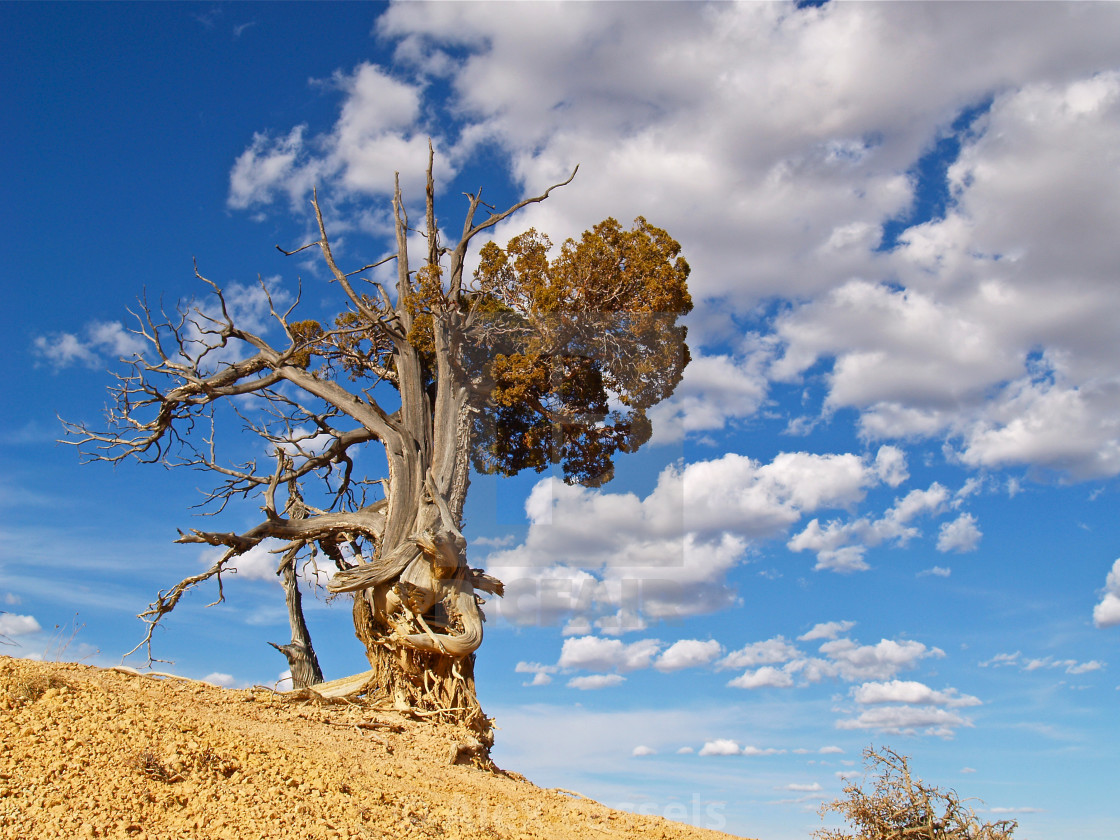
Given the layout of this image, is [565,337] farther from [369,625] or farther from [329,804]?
[329,804]

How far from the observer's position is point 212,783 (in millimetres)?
6793

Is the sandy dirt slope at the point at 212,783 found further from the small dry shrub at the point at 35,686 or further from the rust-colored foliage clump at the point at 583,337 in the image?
the rust-colored foliage clump at the point at 583,337

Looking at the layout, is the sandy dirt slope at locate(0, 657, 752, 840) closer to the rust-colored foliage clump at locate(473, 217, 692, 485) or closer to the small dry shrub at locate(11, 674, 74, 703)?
the small dry shrub at locate(11, 674, 74, 703)

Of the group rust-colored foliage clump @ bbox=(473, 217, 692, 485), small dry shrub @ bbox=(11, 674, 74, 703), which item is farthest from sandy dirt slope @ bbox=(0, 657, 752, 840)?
rust-colored foliage clump @ bbox=(473, 217, 692, 485)

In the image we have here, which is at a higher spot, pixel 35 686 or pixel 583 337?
pixel 583 337

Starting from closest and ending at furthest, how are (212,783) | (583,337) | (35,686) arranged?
1. (212,783)
2. (35,686)
3. (583,337)

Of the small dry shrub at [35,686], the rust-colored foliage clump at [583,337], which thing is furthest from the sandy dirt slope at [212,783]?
the rust-colored foliage clump at [583,337]

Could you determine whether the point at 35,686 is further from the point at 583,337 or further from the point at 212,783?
the point at 583,337

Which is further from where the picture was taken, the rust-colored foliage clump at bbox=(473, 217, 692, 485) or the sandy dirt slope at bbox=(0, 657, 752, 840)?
the rust-colored foliage clump at bbox=(473, 217, 692, 485)

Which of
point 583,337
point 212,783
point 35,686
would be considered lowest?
point 212,783

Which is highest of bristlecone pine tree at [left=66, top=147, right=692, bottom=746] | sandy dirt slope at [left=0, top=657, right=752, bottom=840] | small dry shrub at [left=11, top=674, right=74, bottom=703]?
bristlecone pine tree at [left=66, top=147, right=692, bottom=746]

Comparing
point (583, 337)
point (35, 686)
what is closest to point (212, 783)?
point (35, 686)

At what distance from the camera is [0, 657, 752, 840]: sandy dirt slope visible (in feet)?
20.3

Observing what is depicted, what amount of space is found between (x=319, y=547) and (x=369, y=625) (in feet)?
10.3
